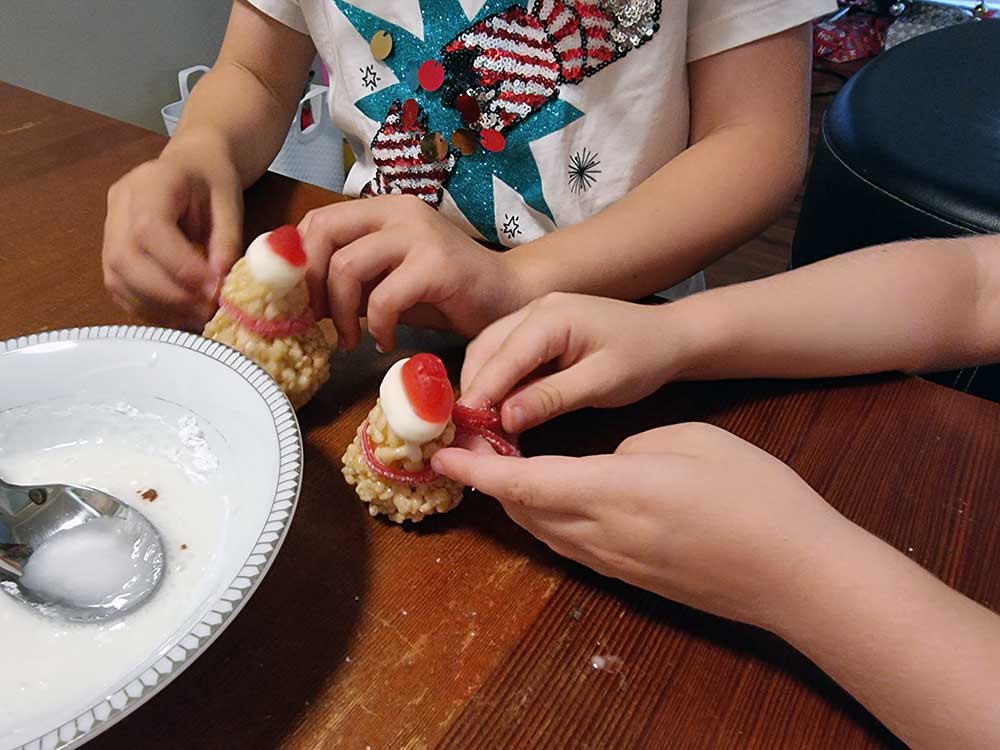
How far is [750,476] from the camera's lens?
37cm

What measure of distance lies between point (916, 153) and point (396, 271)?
837 millimetres

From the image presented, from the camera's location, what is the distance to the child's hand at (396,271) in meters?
0.50

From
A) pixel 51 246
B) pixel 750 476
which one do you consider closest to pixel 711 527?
pixel 750 476

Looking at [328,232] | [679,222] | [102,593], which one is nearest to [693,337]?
[679,222]

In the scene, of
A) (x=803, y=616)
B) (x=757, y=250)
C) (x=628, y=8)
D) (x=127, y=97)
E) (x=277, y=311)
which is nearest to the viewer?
(x=803, y=616)

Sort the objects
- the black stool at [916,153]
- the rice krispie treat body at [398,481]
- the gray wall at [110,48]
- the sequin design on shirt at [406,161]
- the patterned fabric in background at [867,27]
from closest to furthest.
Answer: the rice krispie treat body at [398,481] → the sequin design on shirt at [406,161] → the black stool at [916,153] → the gray wall at [110,48] → the patterned fabric in background at [867,27]

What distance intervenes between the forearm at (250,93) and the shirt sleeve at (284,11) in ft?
0.06

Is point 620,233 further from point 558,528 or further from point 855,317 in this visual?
point 558,528

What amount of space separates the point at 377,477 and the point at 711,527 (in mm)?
191

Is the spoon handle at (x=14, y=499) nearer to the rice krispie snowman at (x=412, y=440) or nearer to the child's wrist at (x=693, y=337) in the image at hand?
the rice krispie snowman at (x=412, y=440)

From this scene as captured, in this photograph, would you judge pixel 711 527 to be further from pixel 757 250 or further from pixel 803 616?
pixel 757 250

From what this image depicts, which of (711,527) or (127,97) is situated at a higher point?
(711,527)

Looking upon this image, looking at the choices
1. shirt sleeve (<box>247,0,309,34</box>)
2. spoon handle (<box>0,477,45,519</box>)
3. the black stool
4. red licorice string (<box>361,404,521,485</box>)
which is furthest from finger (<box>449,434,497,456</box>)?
the black stool

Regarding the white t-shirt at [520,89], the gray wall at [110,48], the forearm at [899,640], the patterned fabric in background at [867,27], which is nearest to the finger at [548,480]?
the forearm at [899,640]
